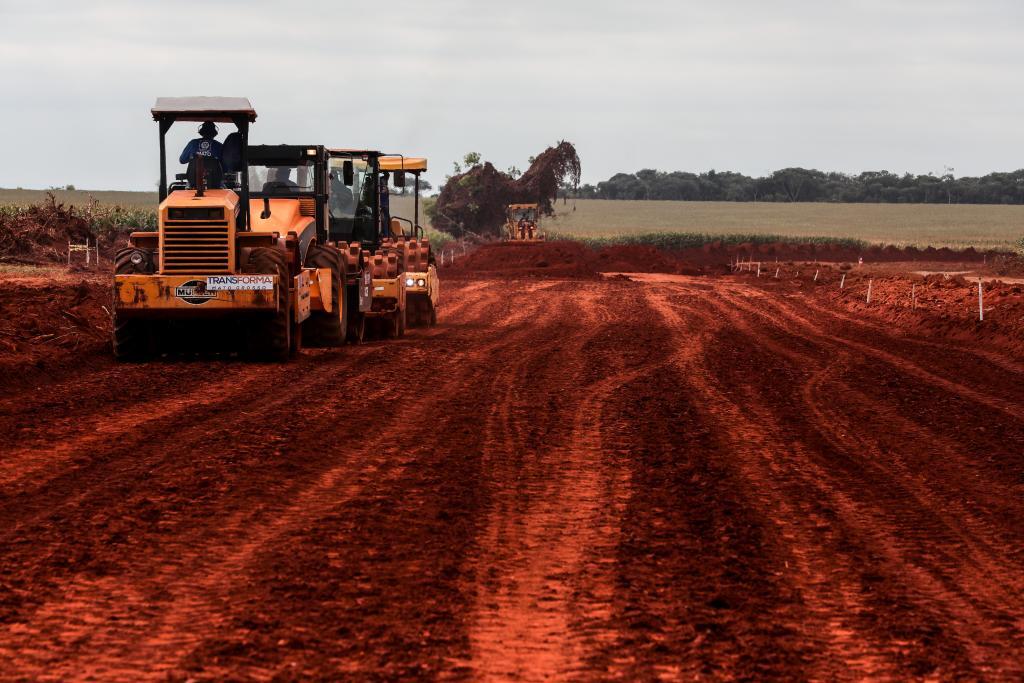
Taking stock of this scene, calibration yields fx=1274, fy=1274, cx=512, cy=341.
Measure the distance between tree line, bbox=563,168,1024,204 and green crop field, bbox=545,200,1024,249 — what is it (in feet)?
28.7

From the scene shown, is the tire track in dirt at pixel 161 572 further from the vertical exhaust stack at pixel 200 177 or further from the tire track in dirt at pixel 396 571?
the vertical exhaust stack at pixel 200 177

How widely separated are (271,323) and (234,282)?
85 cm

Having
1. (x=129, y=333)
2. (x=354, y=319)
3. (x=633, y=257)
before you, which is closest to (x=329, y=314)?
(x=354, y=319)

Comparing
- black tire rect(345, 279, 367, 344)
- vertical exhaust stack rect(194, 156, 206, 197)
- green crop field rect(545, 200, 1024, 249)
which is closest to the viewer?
vertical exhaust stack rect(194, 156, 206, 197)

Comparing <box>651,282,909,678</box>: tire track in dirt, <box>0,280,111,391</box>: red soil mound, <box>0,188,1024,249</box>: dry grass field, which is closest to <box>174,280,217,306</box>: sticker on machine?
<box>0,280,111,391</box>: red soil mound

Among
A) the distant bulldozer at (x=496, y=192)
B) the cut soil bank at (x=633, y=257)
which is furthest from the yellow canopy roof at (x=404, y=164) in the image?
the distant bulldozer at (x=496, y=192)

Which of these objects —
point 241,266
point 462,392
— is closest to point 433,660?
point 462,392

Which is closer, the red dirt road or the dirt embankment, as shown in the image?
the red dirt road

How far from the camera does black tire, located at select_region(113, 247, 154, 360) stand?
1558 cm

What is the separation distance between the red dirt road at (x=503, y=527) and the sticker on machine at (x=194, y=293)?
847 mm

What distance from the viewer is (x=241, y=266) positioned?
15789 mm

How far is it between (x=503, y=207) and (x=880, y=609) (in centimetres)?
7112

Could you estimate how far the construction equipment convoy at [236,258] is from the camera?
15.4m

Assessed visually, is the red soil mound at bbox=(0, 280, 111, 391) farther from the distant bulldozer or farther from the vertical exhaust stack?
the distant bulldozer
